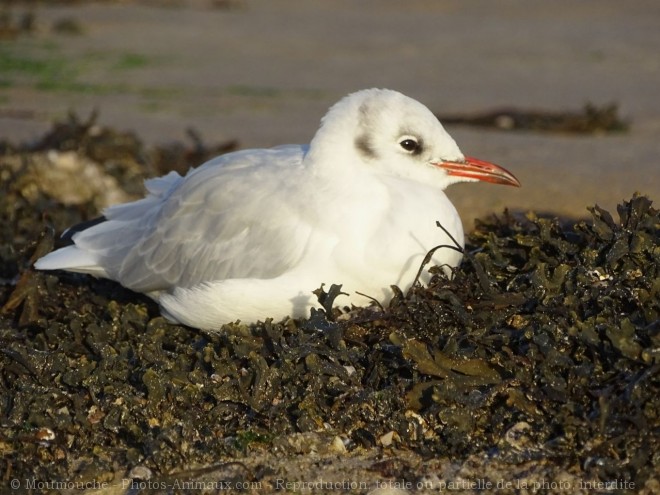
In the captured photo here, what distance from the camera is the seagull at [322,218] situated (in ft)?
14.2

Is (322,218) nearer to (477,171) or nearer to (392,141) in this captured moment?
(392,141)

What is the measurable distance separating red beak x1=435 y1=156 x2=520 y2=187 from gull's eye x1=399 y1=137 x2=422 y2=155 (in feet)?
0.35

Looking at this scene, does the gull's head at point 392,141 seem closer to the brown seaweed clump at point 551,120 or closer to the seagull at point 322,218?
the seagull at point 322,218

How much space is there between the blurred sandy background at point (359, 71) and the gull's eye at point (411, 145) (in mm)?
1816

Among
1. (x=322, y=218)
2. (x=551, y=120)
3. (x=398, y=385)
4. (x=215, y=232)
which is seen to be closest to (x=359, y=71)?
(x=551, y=120)

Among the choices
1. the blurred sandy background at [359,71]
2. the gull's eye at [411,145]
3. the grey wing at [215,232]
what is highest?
the gull's eye at [411,145]

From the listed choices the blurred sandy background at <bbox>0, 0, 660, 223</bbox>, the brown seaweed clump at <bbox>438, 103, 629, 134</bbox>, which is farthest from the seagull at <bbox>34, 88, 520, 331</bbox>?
the brown seaweed clump at <bbox>438, 103, 629, 134</bbox>

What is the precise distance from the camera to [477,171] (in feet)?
14.9

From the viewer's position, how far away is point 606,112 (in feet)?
29.9

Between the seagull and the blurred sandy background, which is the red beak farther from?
the blurred sandy background

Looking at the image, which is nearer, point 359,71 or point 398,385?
point 398,385

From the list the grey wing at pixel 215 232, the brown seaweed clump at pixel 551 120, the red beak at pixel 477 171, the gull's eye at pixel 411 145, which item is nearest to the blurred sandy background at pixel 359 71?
the brown seaweed clump at pixel 551 120

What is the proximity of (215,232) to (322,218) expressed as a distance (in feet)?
1.92

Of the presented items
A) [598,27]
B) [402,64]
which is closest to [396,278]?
[402,64]
